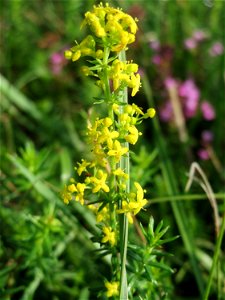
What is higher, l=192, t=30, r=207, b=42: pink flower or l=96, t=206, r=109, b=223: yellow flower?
l=192, t=30, r=207, b=42: pink flower

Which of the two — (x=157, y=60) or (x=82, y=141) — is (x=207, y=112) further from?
(x=82, y=141)

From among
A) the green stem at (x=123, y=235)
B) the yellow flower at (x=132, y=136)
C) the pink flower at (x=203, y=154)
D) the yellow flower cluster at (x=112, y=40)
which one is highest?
the yellow flower cluster at (x=112, y=40)

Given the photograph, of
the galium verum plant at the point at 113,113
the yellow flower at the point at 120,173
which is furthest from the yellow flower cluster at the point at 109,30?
the yellow flower at the point at 120,173

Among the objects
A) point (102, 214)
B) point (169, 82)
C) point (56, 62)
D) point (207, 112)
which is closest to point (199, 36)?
point (169, 82)

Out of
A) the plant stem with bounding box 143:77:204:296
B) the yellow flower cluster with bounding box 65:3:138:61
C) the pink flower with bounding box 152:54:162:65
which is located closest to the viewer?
the yellow flower cluster with bounding box 65:3:138:61

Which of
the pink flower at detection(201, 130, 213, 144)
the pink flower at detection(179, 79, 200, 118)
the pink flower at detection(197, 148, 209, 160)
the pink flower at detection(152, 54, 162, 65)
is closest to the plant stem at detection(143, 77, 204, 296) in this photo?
the pink flower at detection(197, 148, 209, 160)

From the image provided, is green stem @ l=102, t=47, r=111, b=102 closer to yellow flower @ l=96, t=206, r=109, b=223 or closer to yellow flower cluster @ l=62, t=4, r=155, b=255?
yellow flower cluster @ l=62, t=4, r=155, b=255

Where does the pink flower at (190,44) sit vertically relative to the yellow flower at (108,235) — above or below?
above

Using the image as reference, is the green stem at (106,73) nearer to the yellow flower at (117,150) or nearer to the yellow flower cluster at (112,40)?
the yellow flower cluster at (112,40)

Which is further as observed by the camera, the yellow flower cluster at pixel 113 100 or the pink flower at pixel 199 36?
the pink flower at pixel 199 36
